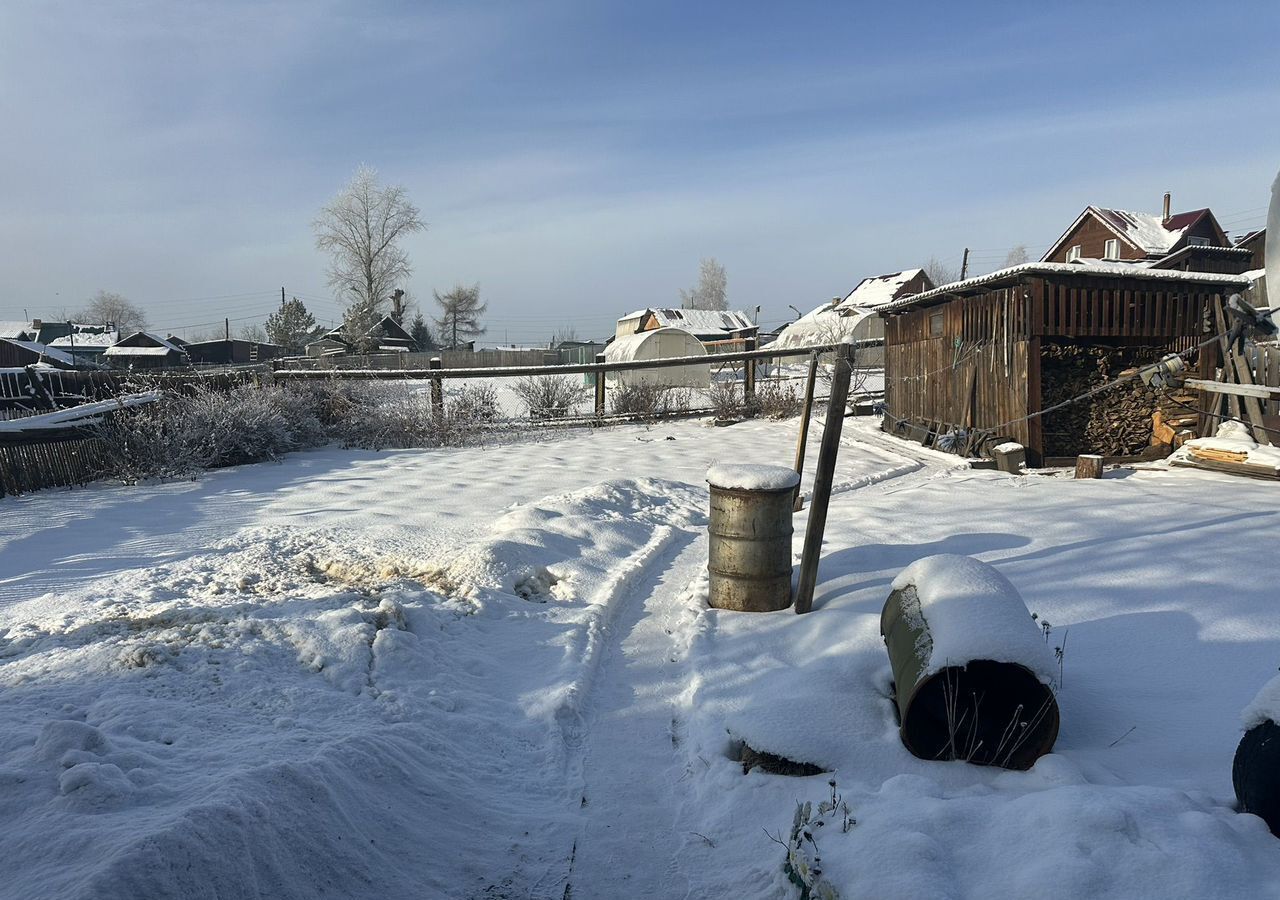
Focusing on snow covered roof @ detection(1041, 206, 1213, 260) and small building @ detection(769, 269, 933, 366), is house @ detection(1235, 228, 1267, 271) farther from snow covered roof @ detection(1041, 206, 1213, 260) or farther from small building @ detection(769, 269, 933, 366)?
small building @ detection(769, 269, 933, 366)

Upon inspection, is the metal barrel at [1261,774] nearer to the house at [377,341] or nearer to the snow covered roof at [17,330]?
the house at [377,341]

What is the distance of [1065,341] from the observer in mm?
11719

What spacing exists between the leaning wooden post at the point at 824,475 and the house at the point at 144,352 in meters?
55.1

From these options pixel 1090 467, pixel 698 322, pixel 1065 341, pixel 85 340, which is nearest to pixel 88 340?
pixel 85 340

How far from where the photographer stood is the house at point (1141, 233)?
3394 centimetres

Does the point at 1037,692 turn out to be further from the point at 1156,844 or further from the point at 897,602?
the point at 1156,844

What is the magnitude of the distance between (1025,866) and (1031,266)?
10657 mm

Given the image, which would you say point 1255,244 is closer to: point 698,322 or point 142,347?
point 698,322

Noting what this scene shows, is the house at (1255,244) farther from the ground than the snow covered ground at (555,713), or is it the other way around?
the house at (1255,244)

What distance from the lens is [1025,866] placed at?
2.19m

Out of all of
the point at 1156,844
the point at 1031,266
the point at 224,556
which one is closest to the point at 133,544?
the point at 224,556

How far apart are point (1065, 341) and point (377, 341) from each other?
43254mm

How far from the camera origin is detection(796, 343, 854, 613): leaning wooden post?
4887mm

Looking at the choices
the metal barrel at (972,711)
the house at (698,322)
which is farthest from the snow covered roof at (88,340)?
the metal barrel at (972,711)
